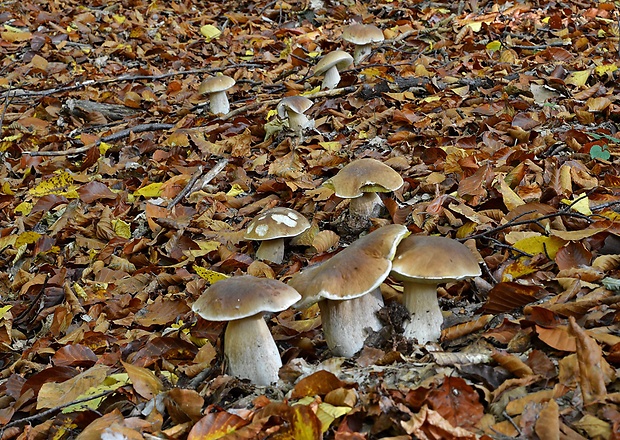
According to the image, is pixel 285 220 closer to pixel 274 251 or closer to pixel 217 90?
pixel 274 251

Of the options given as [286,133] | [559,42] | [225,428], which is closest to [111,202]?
[286,133]

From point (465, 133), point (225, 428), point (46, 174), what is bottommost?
point (46, 174)

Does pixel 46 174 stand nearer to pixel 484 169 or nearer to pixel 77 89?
pixel 77 89

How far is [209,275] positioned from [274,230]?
0.55 m

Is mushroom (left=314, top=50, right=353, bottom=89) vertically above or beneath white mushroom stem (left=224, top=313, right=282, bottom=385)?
beneath

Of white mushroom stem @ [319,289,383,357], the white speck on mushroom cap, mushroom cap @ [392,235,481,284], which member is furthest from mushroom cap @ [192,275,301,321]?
the white speck on mushroom cap

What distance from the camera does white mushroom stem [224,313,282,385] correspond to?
109 inches

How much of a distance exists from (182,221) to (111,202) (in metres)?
1.19

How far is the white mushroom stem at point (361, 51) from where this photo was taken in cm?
775

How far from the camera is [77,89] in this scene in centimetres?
857

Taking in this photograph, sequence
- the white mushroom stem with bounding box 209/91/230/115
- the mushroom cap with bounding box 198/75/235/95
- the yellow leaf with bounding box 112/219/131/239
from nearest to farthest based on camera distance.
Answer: the yellow leaf with bounding box 112/219/131/239 → the mushroom cap with bounding box 198/75/235/95 → the white mushroom stem with bounding box 209/91/230/115

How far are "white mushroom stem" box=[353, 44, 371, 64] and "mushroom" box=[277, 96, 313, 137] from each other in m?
1.99

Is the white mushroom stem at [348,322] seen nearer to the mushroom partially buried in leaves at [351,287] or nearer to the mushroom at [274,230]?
the mushroom partially buried in leaves at [351,287]

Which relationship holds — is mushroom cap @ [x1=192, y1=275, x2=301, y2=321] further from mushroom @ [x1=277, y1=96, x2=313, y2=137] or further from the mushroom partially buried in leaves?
mushroom @ [x1=277, y1=96, x2=313, y2=137]
